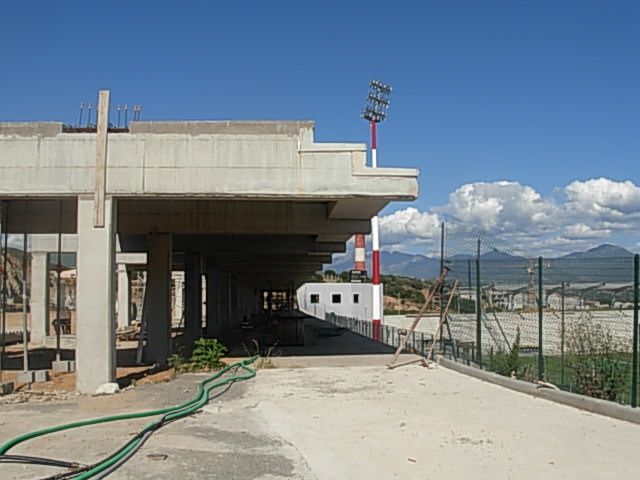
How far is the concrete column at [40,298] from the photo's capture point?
35438mm

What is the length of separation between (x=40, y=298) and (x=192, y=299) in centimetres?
1116

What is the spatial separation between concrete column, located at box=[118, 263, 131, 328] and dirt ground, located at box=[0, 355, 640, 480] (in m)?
33.2

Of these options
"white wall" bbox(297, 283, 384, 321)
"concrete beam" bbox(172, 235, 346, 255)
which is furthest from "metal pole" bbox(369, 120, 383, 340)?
"white wall" bbox(297, 283, 384, 321)

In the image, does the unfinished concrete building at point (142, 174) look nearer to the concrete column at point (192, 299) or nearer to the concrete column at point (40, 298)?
the concrete column at point (192, 299)

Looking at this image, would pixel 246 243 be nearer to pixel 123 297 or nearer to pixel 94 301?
pixel 94 301

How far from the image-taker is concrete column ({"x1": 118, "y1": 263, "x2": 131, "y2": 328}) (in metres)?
48.2

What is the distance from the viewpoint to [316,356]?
24391 millimetres

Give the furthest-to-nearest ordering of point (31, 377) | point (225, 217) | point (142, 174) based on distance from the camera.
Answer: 1. point (225, 217)
2. point (31, 377)
3. point (142, 174)

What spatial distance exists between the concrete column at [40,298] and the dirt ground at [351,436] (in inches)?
845

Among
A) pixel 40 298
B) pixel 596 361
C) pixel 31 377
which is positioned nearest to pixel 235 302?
pixel 40 298

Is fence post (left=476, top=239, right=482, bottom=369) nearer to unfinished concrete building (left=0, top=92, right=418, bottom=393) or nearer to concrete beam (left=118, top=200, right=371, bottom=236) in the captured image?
unfinished concrete building (left=0, top=92, right=418, bottom=393)

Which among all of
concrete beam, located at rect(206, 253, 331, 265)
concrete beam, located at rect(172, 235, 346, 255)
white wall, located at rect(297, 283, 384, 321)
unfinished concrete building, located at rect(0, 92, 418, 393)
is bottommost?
white wall, located at rect(297, 283, 384, 321)

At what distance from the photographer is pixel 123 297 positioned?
51.1 m

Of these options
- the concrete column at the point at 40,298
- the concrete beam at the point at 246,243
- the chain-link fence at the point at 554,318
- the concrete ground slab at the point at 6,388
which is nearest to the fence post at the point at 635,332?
the chain-link fence at the point at 554,318
